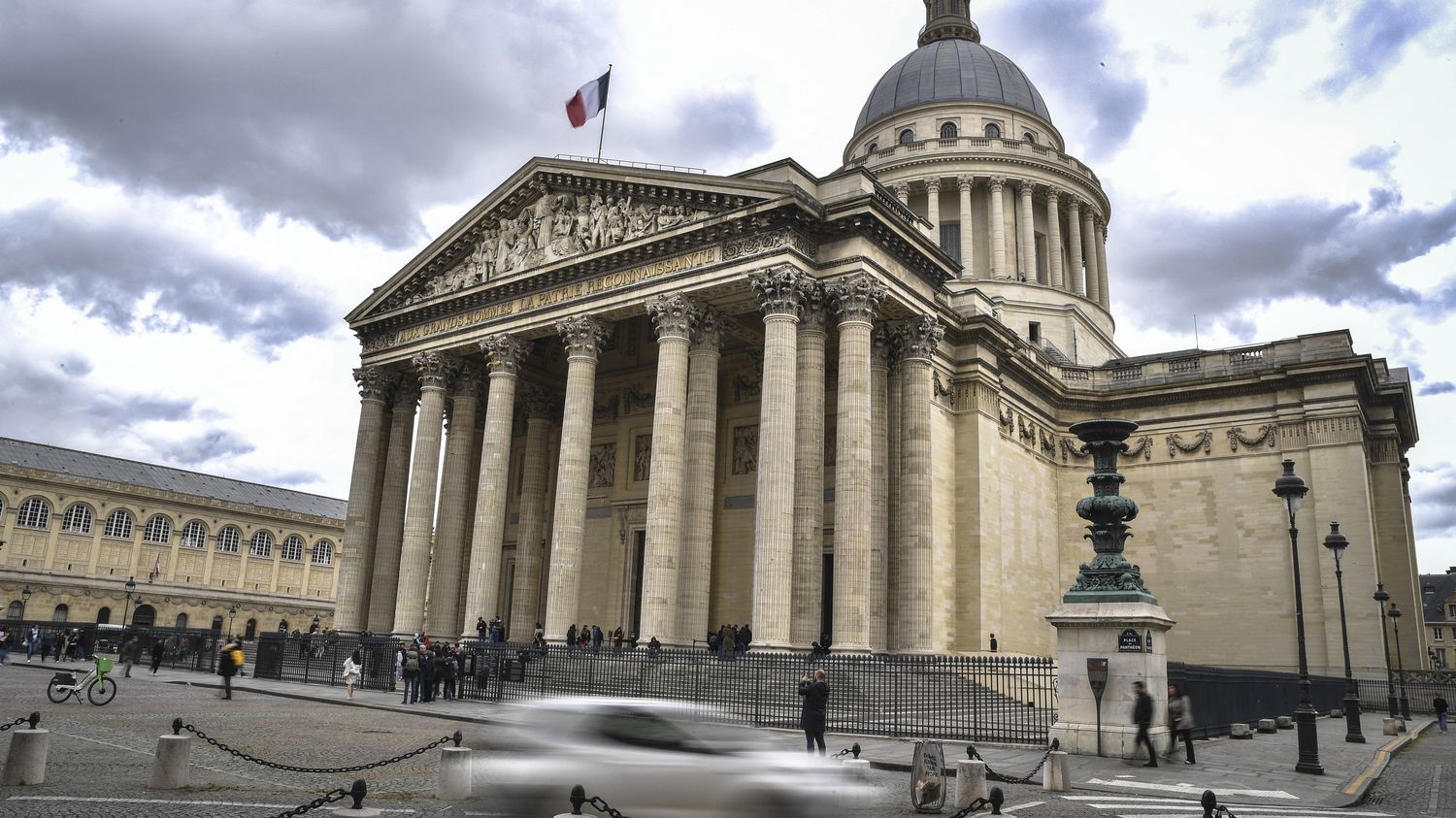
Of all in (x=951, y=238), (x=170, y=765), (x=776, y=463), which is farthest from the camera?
(x=951, y=238)

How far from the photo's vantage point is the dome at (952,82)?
59.9m

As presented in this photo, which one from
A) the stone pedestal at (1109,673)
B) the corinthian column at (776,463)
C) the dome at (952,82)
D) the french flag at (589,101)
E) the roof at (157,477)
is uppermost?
the dome at (952,82)

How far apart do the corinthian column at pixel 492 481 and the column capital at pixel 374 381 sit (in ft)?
22.8

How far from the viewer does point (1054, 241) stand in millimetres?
55969

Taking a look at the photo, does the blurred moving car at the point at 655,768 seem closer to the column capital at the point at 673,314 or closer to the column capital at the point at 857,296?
the column capital at the point at 857,296

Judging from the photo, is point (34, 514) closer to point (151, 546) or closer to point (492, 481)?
point (151, 546)

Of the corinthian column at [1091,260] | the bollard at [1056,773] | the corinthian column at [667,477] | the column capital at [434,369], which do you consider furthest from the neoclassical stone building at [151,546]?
the bollard at [1056,773]

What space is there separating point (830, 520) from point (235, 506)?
195ft

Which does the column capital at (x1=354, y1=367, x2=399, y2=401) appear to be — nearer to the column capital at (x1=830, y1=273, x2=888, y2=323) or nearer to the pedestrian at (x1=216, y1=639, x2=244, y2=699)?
the pedestrian at (x1=216, y1=639, x2=244, y2=699)

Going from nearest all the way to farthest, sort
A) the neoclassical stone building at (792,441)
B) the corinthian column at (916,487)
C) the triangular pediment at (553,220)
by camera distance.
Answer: the neoclassical stone building at (792,441) < the corinthian column at (916,487) < the triangular pediment at (553,220)

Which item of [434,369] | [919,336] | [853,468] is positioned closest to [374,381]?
[434,369]

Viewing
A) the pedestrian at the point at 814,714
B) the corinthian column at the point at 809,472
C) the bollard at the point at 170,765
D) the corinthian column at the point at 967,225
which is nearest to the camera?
the bollard at the point at 170,765

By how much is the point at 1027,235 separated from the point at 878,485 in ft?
89.6

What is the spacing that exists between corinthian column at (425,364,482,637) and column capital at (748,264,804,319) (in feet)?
49.6
